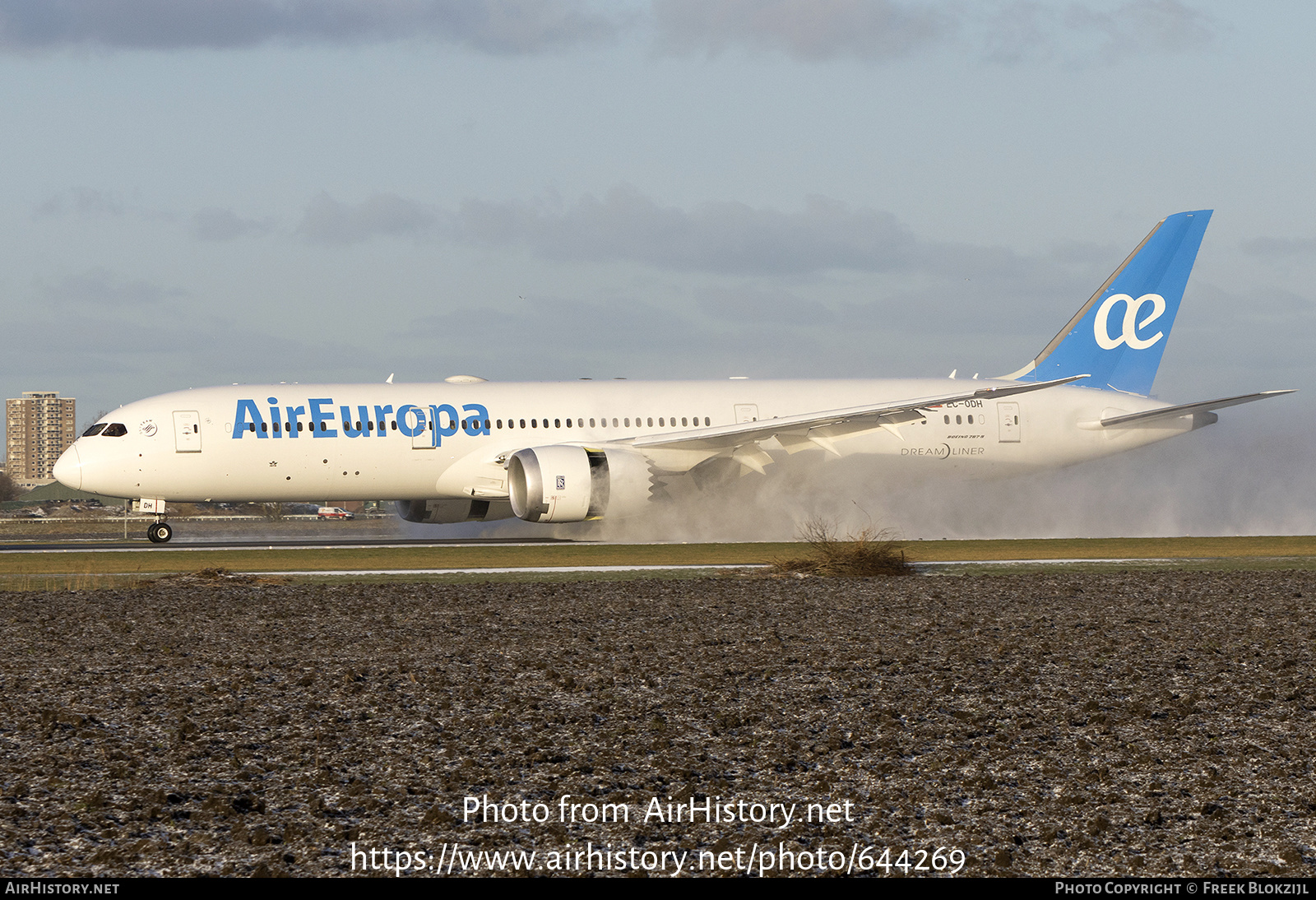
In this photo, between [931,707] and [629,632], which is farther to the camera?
[629,632]

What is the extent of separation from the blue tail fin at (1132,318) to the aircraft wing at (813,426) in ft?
13.9

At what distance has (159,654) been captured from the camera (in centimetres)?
1141

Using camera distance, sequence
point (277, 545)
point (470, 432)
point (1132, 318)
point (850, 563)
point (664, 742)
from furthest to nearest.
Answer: point (1132, 318) → point (277, 545) → point (470, 432) → point (850, 563) → point (664, 742)

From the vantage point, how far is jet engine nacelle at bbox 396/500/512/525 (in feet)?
97.0

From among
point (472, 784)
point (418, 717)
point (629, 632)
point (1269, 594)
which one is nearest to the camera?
point (472, 784)

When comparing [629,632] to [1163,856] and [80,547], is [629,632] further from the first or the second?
[80,547]

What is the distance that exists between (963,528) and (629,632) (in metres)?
18.7

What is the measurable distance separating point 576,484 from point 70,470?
10405mm

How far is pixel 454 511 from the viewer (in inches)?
1189

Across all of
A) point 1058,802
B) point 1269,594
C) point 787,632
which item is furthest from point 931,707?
point 1269,594

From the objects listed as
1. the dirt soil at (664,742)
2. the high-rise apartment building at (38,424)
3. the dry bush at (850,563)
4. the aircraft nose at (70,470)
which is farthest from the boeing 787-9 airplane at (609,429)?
the high-rise apartment building at (38,424)

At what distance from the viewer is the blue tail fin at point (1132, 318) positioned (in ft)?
102

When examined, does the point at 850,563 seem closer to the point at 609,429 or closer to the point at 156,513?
the point at 609,429

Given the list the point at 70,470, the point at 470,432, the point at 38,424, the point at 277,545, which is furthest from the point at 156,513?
the point at 38,424
